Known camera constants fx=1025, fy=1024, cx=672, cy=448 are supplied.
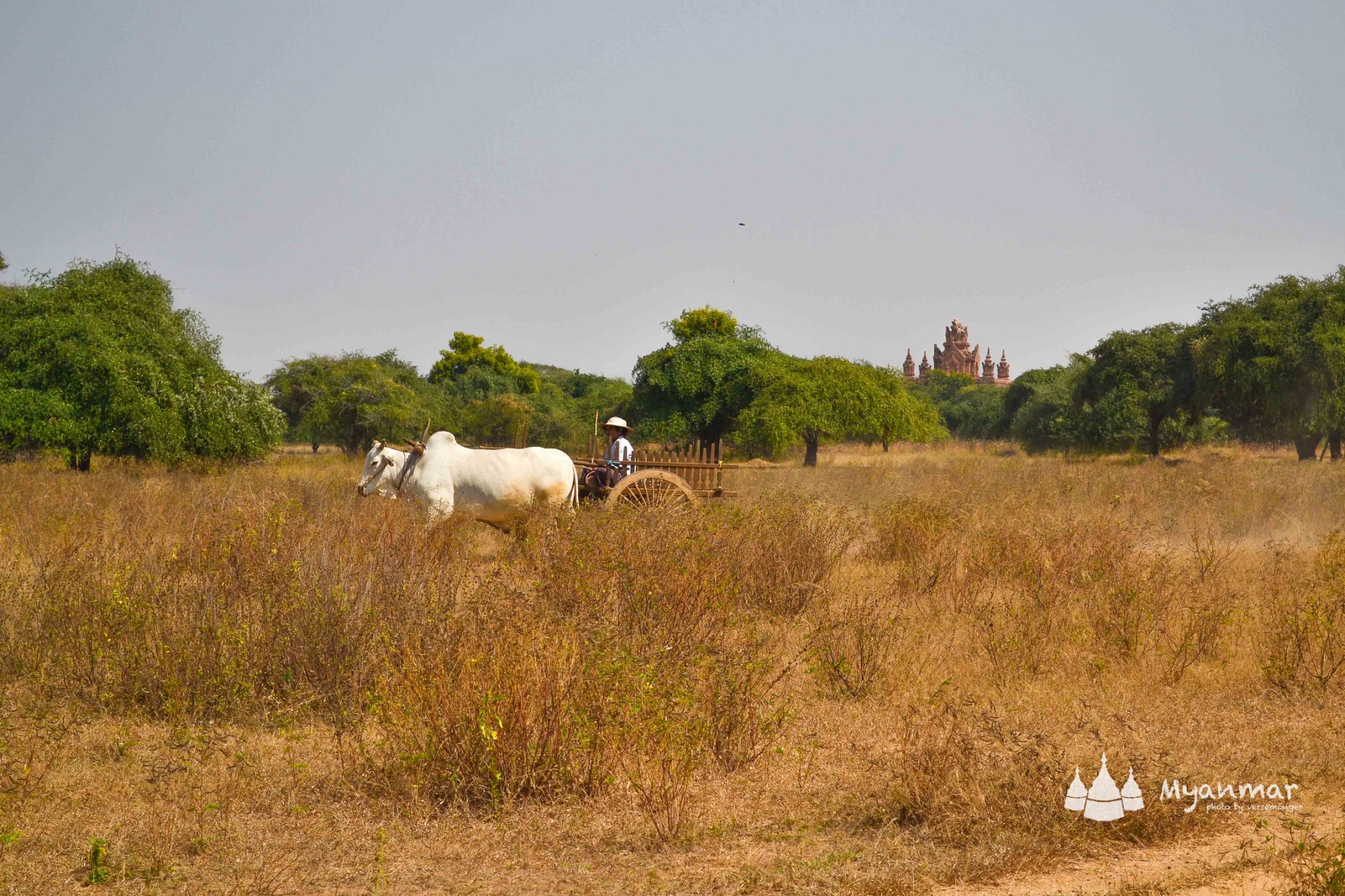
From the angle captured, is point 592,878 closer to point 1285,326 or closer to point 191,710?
point 191,710

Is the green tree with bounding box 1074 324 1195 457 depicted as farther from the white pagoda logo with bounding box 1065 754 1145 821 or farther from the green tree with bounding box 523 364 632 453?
the white pagoda logo with bounding box 1065 754 1145 821

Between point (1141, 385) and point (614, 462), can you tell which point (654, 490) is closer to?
point (614, 462)

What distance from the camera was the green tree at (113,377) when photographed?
49.6 ft

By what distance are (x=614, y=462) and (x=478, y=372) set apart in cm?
4523

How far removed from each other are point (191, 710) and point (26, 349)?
1356 centimetres

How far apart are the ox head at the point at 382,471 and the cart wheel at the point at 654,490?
226 centimetres

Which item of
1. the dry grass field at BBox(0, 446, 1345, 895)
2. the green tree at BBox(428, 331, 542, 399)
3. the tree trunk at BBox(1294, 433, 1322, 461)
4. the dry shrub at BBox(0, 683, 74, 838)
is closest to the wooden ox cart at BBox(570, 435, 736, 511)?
the dry grass field at BBox(0, 446, 1345, 895)

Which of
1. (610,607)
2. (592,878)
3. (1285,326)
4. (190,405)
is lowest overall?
(592,878)

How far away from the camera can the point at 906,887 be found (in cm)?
321

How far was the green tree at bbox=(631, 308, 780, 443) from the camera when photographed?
32.9 metres

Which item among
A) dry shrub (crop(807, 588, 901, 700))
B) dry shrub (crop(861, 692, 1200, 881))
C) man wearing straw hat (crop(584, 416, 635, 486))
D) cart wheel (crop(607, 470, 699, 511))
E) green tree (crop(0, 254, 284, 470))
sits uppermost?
green tree (crop(0, 254, 284, 470))

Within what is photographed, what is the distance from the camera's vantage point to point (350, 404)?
33.1 m

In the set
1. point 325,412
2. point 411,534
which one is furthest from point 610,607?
point 325,412

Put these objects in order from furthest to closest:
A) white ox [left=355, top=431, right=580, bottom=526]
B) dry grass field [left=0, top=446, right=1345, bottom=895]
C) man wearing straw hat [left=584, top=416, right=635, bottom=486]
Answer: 1. man wearing straw hat [left=584, top=416, right=635, bottom=486]
2. white ox [left=355, top=431, right=580, bottom=526]
3. dry grass field [left=0, top=446, right=1345, bottom=895]
